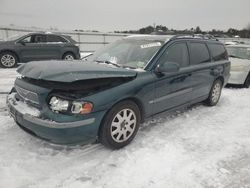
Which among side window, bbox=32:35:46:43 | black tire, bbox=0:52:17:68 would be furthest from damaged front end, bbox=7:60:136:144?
side window, bbox=32:35:46:43

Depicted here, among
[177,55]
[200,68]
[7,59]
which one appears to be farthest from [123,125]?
[7,59]

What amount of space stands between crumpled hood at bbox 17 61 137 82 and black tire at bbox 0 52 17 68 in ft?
26.8

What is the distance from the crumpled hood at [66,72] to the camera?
12.1 ft

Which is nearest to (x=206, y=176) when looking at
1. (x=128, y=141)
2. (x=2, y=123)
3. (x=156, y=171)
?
(x=156, y=171)

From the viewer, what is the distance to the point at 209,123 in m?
5.50

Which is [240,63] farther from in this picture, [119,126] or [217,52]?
[119,126]

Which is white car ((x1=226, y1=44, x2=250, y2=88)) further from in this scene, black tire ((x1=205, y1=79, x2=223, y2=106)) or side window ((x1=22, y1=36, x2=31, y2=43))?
side window ((x1=22, y1=36, x2=31, y2=43))

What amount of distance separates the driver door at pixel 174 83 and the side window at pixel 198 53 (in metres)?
0.22

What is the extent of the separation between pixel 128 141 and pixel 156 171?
0.79 m

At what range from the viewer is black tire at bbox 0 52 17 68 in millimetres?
11805

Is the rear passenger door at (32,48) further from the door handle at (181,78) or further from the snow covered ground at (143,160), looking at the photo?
the door handle at (181,78)

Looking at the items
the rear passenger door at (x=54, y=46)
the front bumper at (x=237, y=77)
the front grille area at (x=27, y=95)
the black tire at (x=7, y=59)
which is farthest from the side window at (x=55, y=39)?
the front grille area at (x=27, y=95)

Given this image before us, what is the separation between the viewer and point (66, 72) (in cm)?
376

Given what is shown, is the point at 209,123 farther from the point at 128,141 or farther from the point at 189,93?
the point at 128,141
